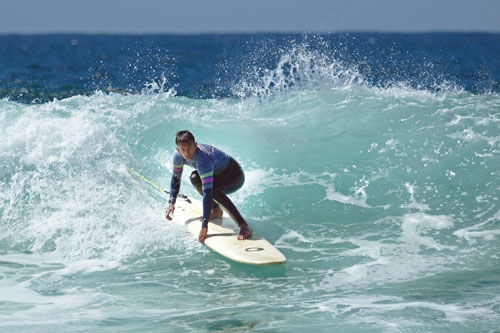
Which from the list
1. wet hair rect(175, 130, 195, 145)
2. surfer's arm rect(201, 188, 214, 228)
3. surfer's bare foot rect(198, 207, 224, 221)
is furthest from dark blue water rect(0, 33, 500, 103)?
wet hair rect(175, 130, 195, 145)

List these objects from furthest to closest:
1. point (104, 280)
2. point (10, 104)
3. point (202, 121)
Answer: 1. point (10, 104)
2. point (202, 121)
3. point (104, 280)

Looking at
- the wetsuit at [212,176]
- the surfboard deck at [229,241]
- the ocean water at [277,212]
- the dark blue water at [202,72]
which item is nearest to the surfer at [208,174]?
the wetsuit at [212,176]

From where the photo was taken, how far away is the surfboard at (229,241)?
6.23m

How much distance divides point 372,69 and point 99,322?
23.6m

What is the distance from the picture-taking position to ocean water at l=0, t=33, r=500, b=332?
5316 millimetres

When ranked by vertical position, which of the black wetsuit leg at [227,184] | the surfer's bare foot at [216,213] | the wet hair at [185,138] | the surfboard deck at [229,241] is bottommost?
the surfboard deck at [229,241]

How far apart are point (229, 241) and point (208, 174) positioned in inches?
33.2

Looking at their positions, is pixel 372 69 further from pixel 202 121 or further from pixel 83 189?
pixel 83 189

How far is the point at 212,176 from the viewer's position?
251 inches

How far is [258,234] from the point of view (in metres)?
7.39

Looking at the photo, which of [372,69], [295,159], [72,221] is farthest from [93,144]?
[372,69]

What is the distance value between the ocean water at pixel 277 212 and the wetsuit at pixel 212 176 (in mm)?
584

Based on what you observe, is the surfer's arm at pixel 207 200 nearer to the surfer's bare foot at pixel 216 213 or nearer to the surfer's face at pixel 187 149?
the surfer's face at pixel 187 149

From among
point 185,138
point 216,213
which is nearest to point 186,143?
point 185,138
